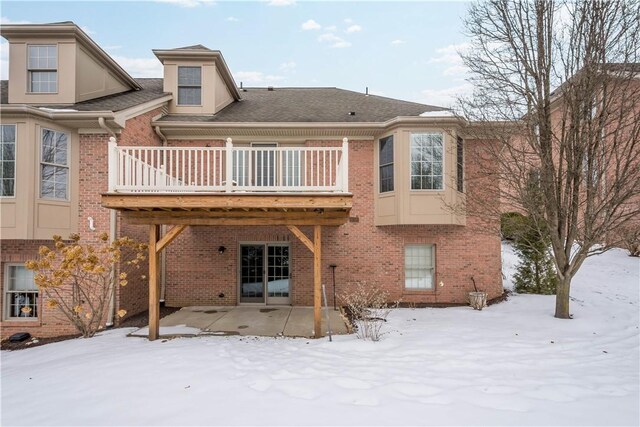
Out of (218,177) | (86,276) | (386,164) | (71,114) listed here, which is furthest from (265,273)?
(71,114)

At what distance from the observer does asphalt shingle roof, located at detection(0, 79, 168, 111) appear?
325 inches

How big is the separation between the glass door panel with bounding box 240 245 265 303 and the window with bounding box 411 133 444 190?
18.1 feet

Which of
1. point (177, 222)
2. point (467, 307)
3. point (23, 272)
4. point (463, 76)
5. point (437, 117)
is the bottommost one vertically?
point (467, 307)

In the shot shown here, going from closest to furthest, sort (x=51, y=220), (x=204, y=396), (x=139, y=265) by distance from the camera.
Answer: (x=204, y=396) < (x=51, y=220) < (x=139, y=265)

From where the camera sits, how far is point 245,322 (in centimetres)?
775

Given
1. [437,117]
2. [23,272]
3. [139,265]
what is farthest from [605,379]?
[23,272]

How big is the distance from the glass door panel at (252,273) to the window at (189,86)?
5.70 metres

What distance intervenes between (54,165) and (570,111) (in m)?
13.0

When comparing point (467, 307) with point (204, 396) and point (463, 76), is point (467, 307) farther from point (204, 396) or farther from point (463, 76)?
point (204, 396)

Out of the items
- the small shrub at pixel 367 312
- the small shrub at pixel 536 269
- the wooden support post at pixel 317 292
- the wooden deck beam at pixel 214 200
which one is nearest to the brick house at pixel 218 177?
the small shrub at pixel 367 312

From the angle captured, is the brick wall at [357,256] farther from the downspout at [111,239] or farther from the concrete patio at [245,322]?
the downspout at [111,239]

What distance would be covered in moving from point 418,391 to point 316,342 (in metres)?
2.45

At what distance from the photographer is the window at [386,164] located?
30.8 ft

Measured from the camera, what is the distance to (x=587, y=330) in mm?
6727
